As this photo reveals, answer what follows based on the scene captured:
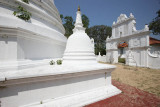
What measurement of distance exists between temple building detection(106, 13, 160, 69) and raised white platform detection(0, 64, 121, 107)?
10.8 meters

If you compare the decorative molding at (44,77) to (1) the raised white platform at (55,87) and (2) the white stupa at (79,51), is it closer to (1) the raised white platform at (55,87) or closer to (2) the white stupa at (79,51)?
(1) the raised white platform at (55,87)

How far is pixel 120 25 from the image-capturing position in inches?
701

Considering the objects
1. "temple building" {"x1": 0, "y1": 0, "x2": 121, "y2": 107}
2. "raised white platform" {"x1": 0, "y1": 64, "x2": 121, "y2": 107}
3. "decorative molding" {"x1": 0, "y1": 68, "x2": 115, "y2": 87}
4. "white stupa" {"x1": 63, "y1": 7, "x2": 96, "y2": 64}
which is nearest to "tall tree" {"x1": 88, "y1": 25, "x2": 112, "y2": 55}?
"white stupa" {"x1": 63, "y1": 7, "x2": 96, "y2": 64}

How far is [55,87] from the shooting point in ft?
8.13

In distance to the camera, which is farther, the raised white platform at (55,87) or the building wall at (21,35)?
the building wall at (21,35)

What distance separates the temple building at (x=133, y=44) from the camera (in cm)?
1253

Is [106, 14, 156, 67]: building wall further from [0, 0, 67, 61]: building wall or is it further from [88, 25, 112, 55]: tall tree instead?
[88, 25, 112, 55]: tall tree

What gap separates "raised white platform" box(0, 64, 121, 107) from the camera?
78.9 inches

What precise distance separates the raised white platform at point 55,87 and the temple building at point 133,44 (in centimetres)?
1077

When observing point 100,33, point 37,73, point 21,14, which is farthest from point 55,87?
point 100,33

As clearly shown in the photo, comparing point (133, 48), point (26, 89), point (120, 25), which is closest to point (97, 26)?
point (120, 25)

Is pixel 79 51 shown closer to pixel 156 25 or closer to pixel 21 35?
pixel 21 35

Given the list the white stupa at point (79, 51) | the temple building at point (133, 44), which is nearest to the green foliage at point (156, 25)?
the temple building at point (133, 44)

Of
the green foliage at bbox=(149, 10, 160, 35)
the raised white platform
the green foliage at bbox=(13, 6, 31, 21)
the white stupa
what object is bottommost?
the raised white platform
